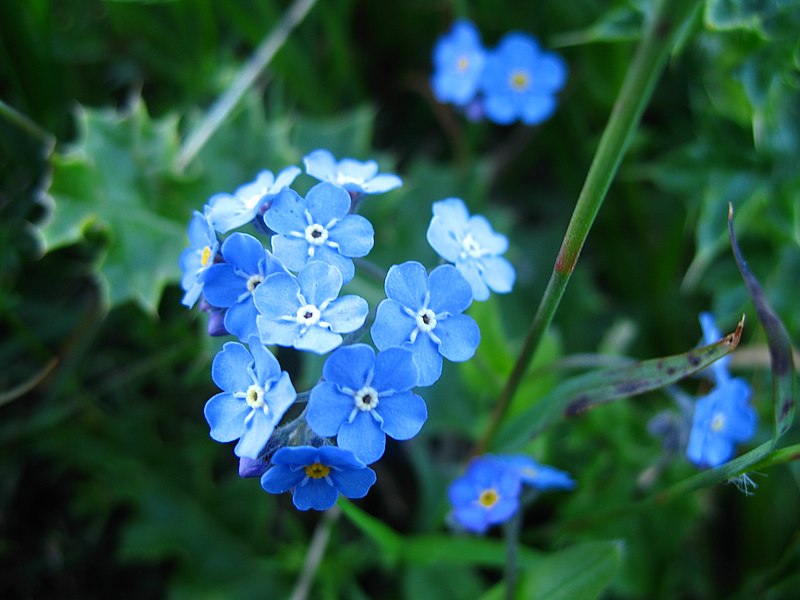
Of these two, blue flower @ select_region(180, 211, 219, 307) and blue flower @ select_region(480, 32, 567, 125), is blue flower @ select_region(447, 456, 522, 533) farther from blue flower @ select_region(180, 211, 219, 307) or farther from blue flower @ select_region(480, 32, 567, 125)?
→ blue flower @ select_region(480, 32, 567, 125)

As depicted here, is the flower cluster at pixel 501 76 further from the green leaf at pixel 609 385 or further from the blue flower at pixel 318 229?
the blue flower at pixel 318 229

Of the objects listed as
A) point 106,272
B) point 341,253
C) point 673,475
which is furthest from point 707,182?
point 106,272

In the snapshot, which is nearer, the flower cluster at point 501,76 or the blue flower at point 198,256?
the blue flower at point 198,256

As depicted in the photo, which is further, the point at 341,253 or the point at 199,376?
the point at 199,376

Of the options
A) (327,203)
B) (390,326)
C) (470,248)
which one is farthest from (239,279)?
(470,248)

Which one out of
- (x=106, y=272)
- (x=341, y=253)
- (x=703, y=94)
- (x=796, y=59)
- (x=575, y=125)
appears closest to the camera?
(x=341, y=253)

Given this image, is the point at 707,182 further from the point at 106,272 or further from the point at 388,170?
the point at 106,272

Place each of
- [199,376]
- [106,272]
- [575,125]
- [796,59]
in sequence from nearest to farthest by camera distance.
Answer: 1. [796,59]
2. [106,272]
3. [199,376]
4. [575,125]

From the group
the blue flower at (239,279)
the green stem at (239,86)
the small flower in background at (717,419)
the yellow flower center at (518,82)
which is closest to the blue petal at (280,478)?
the blue flower at (239,279)
